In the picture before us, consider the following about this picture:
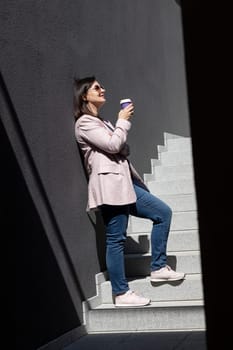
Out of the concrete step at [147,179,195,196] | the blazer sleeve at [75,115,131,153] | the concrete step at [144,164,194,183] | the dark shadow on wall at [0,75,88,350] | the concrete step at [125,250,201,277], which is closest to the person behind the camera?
the dark shadow on wall at [0,75,88,350]

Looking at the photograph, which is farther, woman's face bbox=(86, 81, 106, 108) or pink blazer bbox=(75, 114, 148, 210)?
woman's face bbox=(86, 81, 106, 108)

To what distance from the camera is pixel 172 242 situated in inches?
212

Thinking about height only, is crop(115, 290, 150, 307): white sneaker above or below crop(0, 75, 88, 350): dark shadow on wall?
below

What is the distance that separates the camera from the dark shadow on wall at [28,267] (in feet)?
12.8

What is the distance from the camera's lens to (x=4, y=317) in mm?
3760

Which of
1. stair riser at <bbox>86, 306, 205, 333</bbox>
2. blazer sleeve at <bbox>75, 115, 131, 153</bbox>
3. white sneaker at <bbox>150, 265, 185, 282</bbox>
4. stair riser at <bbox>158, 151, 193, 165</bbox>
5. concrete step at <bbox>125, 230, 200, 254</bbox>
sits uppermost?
blazer sleeve at <bbox>75, 115, 131, 153</bbox>

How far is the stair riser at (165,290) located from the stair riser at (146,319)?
9.5 inches

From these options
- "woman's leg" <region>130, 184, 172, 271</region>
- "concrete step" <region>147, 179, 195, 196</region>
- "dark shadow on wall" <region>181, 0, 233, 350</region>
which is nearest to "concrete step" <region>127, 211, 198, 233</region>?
"concrete step" <region>147, 179, 195, 196</region>

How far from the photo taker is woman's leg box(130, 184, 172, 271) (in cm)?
489

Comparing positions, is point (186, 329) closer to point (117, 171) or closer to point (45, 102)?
point (117, 171)

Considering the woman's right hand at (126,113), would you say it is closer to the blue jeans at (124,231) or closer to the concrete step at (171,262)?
the blue jeans at (124,231)

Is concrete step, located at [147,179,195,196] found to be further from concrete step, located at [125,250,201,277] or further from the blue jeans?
the blue jeans

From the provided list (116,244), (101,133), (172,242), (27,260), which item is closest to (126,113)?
(101,133)

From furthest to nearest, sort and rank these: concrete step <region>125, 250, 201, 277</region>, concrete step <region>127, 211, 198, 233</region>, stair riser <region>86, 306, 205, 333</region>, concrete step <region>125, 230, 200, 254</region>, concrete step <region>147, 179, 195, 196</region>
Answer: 1. concrete step <region>147, 179, 195, 196</region>
2. concrete step <region>127, 211, 198, 233</region>
3. concrete step <region>125, 230, 200, 254</region>
4. concrete step <region>125, 250, 201, 277</region>
5. stair riser <region>86, 306, 205, 333</region>
